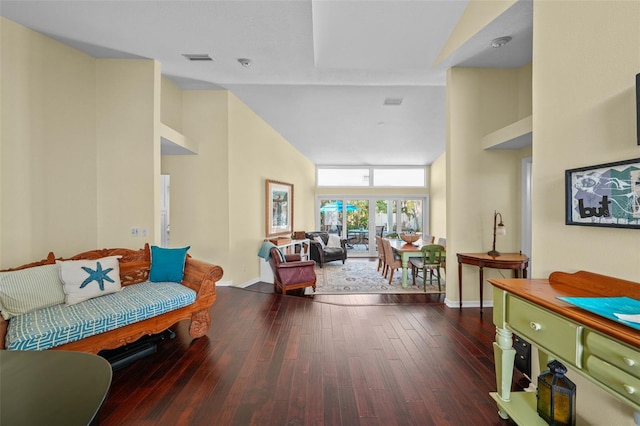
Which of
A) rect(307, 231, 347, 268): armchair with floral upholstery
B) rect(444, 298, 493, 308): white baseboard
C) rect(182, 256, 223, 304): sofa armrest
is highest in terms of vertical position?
rect(182, 256, 223, 304): sofa armrest

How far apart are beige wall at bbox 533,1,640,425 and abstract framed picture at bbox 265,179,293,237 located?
4.98 metres

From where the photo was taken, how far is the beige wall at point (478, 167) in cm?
394

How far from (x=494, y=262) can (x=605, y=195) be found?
81.5 inches

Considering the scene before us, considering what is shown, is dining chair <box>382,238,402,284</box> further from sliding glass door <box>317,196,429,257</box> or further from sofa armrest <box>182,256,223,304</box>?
sofa armrest <box>182,256,223,304</box>

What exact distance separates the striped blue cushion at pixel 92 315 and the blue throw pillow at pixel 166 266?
198 millimetres

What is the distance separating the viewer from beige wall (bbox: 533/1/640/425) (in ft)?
5.04

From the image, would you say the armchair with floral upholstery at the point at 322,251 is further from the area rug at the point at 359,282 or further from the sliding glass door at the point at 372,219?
the sliding glass door at the point at 372,219

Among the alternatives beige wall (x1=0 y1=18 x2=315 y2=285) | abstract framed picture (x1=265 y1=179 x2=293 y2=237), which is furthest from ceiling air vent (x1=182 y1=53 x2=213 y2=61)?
abstract framed picture (x1=265 y1=179 x2=293 y2=237)

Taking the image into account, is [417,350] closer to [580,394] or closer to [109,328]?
[580,394]

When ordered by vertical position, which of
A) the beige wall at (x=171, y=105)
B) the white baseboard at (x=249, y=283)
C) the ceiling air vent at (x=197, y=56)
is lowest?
the white baseboard at (x=249, y=283)

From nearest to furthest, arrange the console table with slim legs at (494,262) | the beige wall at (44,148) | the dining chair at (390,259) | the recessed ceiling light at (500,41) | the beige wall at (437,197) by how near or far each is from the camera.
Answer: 1. the beige wall at (44,148)
2. the recessed ceiling light at (500,41)
3. the console table with slim legs at (494,262)
4. the dining chair at (390,259)
5. the beige wall at (437,197)

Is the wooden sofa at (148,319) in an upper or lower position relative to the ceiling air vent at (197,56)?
lower

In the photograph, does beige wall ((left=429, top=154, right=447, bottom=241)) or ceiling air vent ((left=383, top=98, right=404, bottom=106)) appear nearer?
ceiling air vent ((left=383, top=98, right=404, bottom=106))

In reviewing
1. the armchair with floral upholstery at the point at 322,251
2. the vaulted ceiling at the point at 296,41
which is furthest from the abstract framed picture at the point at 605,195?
the armchair with floral upholstery at the point at 322,251
